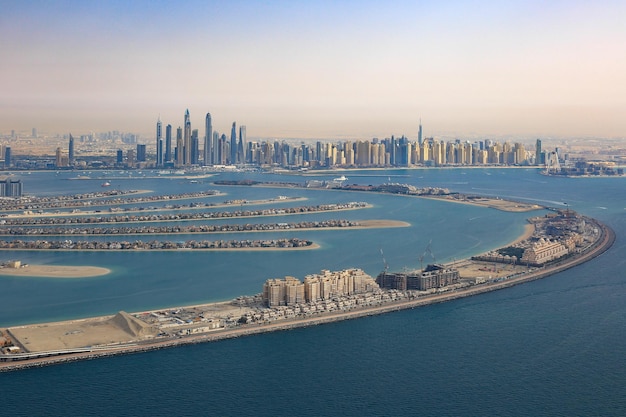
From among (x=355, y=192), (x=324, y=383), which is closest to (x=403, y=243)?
(x=324, y=383)

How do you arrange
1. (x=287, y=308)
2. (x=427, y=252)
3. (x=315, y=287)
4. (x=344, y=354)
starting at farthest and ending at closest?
(x=427, y=252), (x=315, y=287), (x=287, y=308), (x=344, y=354)

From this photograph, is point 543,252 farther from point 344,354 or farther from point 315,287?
point 344,354

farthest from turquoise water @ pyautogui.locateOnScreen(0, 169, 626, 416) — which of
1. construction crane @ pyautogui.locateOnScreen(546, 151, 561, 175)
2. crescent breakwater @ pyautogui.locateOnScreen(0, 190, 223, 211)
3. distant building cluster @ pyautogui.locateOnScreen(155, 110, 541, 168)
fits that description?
distant building cluster @ pyautogui.locateOnScreen(155, 110, 541, 168)

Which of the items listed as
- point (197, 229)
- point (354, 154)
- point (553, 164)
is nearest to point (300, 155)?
point (354, 154)

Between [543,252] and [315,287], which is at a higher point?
[543,252]

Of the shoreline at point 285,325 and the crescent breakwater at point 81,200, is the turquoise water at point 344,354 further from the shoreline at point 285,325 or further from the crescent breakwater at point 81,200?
the crescent breakwater at point 81,200

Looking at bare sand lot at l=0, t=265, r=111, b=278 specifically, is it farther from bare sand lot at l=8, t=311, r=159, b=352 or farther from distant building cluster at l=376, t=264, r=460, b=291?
distant building cluster at l=376, t=264, r=460, b=291
